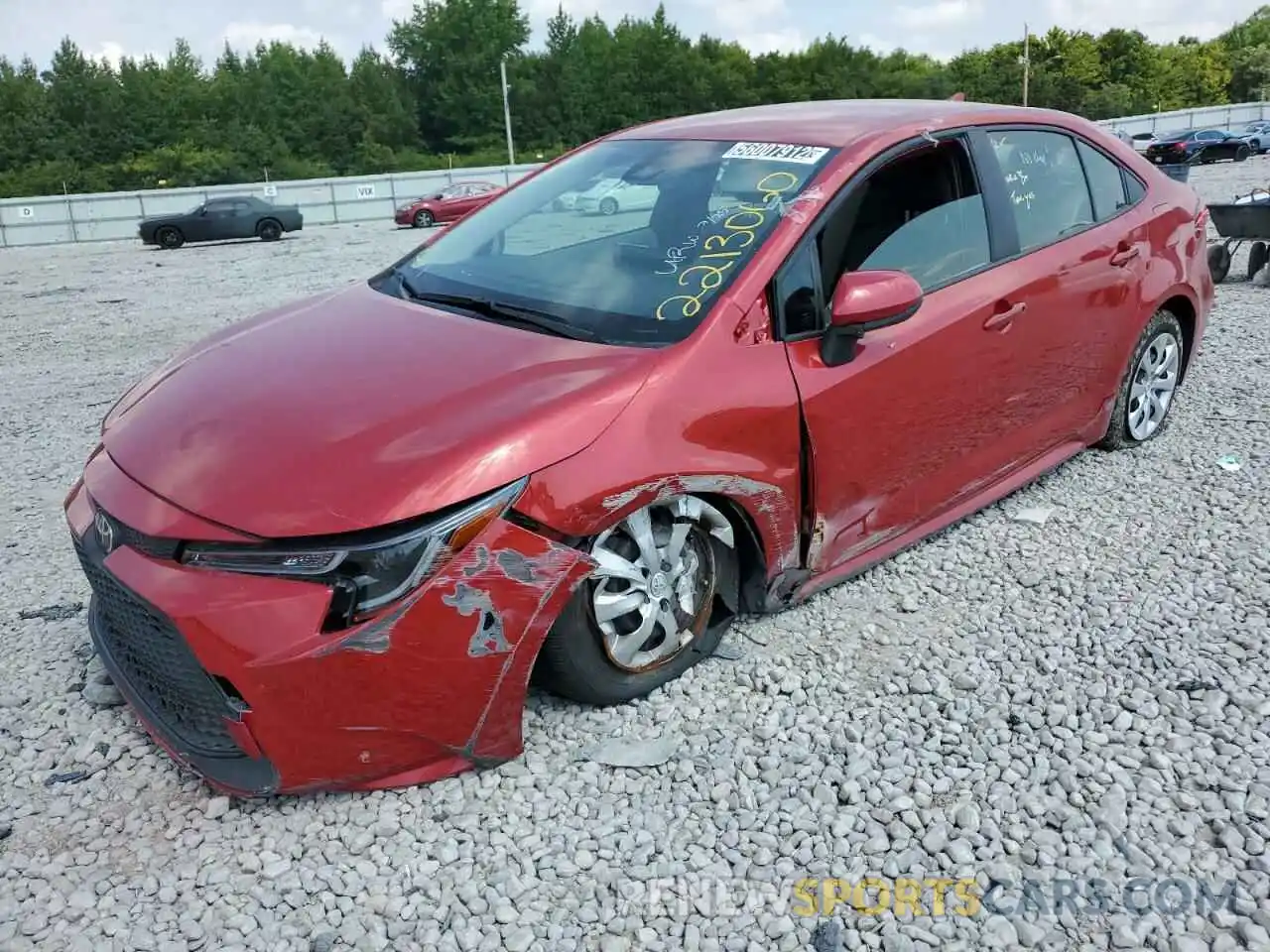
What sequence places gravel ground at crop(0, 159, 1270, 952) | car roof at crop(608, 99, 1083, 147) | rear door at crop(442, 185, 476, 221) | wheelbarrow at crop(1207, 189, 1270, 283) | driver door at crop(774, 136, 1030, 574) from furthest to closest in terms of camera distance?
rear door at crop(442, 185, 476, 221) < wheelbarrow at crop(1207, 189, 1270, 283) < car roof at crop(608, 99, 1083, 147) < driver door at crop(774, 136, 1030, 574) < gravel ground at crop(0, 159, 1270, 952)

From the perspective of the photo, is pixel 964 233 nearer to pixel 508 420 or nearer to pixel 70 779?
pixel 508 420

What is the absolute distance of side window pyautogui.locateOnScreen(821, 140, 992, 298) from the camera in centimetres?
339

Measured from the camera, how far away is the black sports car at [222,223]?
81.9 feet

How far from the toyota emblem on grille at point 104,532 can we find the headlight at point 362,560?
1.49 feet

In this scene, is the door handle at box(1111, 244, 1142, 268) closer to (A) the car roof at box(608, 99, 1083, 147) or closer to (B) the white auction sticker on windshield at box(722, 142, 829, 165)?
(A) the car roof at box(608, 99, 1083, 147)

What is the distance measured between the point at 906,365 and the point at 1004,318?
61cm

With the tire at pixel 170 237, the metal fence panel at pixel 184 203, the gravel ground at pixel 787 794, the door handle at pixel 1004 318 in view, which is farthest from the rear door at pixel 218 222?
the door handle at pixel 1004 318

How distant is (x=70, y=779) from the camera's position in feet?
9.61

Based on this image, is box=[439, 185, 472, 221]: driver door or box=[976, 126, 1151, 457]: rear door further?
box=[439, 185, 472, 221]: driver door

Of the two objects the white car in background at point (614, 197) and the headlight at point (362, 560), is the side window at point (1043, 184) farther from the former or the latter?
the headlight at point (362, 560)

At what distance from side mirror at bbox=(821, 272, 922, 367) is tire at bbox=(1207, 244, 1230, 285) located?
25.6ft

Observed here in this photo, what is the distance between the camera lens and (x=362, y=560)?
2.46m

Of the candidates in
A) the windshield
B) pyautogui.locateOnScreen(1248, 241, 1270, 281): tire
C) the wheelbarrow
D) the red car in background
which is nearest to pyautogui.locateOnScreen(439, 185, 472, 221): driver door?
the red car in background

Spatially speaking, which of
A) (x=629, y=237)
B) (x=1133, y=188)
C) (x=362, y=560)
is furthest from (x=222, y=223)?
(x=362, y=560)
